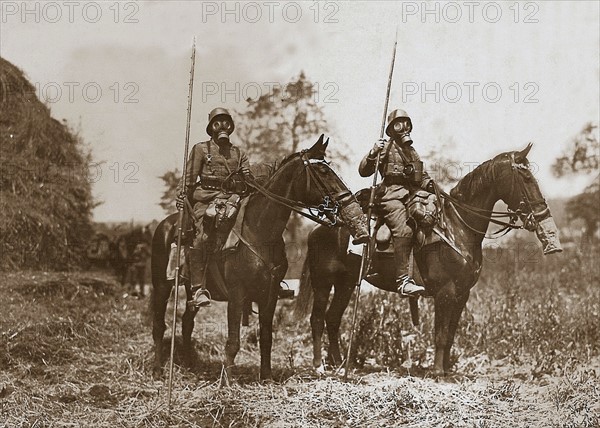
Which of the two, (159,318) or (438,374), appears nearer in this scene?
(438,374)

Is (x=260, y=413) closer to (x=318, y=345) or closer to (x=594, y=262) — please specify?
(x=318, y=345)

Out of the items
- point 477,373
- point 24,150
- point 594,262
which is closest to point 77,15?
point 24,150

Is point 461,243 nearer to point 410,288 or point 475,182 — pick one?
point 475,182

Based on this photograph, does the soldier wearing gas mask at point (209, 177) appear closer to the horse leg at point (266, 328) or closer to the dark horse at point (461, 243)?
the horse leg at point (266, 328)

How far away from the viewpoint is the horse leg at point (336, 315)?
8.84 meters

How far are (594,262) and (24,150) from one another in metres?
14.2

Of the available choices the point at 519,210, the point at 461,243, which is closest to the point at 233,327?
the point at 461,243

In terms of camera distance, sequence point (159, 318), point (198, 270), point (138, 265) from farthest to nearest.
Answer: point (138, 265) < point (159, 318) < point (198, 270)

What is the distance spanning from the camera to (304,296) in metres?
9.19

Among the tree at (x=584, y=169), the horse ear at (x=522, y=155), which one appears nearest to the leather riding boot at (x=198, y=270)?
the horse ear at (x=522, y=155)

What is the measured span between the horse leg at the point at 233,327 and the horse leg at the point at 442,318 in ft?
8.43

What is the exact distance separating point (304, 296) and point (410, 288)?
1996 millimetres

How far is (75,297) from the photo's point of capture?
12180 mm

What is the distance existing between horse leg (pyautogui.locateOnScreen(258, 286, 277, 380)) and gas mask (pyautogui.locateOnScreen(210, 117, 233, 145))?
199 cm
